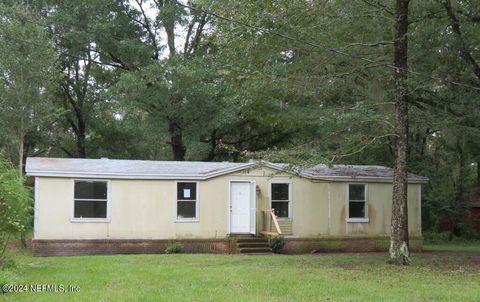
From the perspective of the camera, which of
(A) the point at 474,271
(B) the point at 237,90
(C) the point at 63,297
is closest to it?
(C) the point at 63,297

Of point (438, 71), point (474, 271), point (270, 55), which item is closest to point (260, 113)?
point (270, 55)

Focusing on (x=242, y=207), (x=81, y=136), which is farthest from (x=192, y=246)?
(x=81, y=136)

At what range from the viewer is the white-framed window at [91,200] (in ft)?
60.2

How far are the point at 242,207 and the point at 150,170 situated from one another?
11.2 feet

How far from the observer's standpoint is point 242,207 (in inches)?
786

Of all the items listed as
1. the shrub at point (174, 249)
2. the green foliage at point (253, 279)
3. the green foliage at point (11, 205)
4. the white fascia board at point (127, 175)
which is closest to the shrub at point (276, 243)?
the white fascia board at point (127, 175)

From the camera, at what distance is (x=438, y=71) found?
16547 millimetres

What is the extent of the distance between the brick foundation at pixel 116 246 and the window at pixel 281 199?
2204 mm

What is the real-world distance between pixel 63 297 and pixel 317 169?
44.1ft

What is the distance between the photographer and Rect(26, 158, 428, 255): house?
18156 mm

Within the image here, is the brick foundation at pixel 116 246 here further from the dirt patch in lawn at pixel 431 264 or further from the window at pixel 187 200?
the dirt patch in lawn at pixel 431 264

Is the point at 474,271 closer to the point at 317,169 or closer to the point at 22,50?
the point at 317,169

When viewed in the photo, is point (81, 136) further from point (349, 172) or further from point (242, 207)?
point (349, 172)

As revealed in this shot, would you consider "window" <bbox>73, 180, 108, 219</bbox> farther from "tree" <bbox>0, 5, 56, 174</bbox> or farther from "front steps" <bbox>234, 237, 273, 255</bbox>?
"tree" <bbox>0, 5, 56, 174</bbox>
